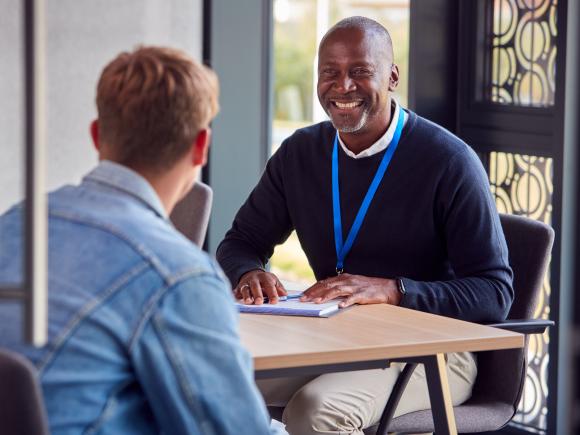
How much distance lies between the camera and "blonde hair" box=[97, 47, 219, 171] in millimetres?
1640

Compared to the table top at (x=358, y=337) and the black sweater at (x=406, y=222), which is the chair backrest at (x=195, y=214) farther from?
the table top at (x=358, y=337)

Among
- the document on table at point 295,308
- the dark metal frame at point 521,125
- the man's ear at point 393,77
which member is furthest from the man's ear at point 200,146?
the dark metal frame at point 521,125

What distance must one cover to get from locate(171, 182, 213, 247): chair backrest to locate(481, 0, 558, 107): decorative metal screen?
1.28 m

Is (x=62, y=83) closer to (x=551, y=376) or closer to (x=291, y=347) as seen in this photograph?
(x=551, y=376)

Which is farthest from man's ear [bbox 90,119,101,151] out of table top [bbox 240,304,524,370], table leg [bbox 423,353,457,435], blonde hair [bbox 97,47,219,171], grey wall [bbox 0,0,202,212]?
grey wall [bbox 0,0,202,212]

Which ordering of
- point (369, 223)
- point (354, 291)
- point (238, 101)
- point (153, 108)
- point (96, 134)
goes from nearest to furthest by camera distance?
point (153, 108)
point (96, 134)
point (354, 291)
point (369, 223)
point (238, 101)

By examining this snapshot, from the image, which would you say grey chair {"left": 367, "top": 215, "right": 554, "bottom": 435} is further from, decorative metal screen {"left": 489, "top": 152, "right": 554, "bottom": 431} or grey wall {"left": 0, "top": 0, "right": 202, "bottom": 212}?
grey wall {"left": 0, "top": 0, "right": 202, "bottom": 212}

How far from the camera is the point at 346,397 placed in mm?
2652

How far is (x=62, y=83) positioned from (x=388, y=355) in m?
2.82

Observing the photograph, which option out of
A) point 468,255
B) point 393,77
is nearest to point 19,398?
point 468,255

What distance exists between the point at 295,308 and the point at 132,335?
977 mm

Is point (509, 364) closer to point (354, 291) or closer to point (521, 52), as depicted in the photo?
point (354, 291)

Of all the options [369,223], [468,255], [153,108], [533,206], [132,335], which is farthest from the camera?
[533,206]

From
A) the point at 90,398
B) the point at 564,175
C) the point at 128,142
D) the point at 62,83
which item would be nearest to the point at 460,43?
the point at 564,175
